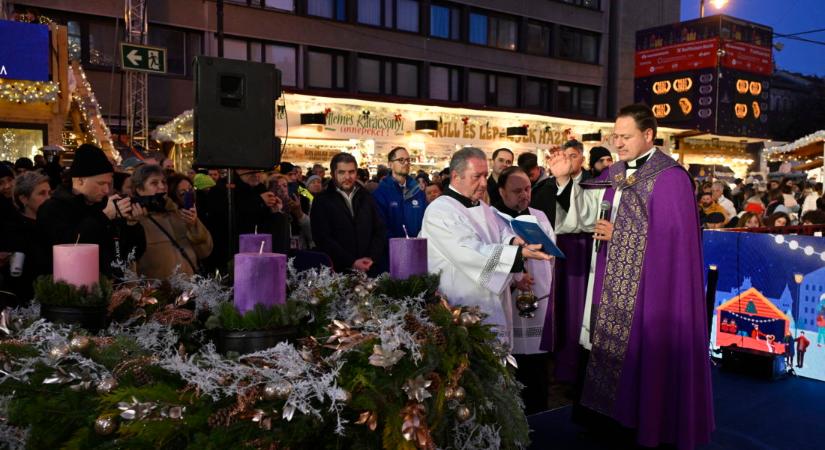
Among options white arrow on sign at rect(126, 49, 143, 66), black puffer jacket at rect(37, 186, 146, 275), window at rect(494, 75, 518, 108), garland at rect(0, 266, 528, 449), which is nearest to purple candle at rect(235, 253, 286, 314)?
garland at rect(0, 266, 528, 449)

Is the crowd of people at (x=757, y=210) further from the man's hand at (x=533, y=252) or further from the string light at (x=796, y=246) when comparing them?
the man's hand at (x=533, y=252)

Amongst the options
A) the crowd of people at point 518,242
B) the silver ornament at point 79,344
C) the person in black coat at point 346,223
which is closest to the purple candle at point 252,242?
the crowd of people at point 518,242

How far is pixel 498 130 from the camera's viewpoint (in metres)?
20.5

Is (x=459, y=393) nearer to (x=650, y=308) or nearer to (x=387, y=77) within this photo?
(x=650, y=308)

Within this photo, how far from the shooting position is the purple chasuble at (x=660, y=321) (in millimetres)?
4020

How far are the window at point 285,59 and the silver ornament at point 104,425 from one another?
2064cm

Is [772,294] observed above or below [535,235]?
below

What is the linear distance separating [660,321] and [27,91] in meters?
10.2

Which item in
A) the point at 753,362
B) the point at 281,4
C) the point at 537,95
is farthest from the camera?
the point at 537,95

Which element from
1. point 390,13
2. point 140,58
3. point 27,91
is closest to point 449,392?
point 27,91

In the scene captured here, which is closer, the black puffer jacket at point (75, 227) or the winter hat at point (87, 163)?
the black puffer jacket at point (75, 227)

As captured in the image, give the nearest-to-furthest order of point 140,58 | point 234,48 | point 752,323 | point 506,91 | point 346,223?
point 346,223
point 752,323
point 140,58
point 234,48
point 506,91

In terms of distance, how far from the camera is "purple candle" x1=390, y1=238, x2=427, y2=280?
2377 mm

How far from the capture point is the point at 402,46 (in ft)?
79.8
